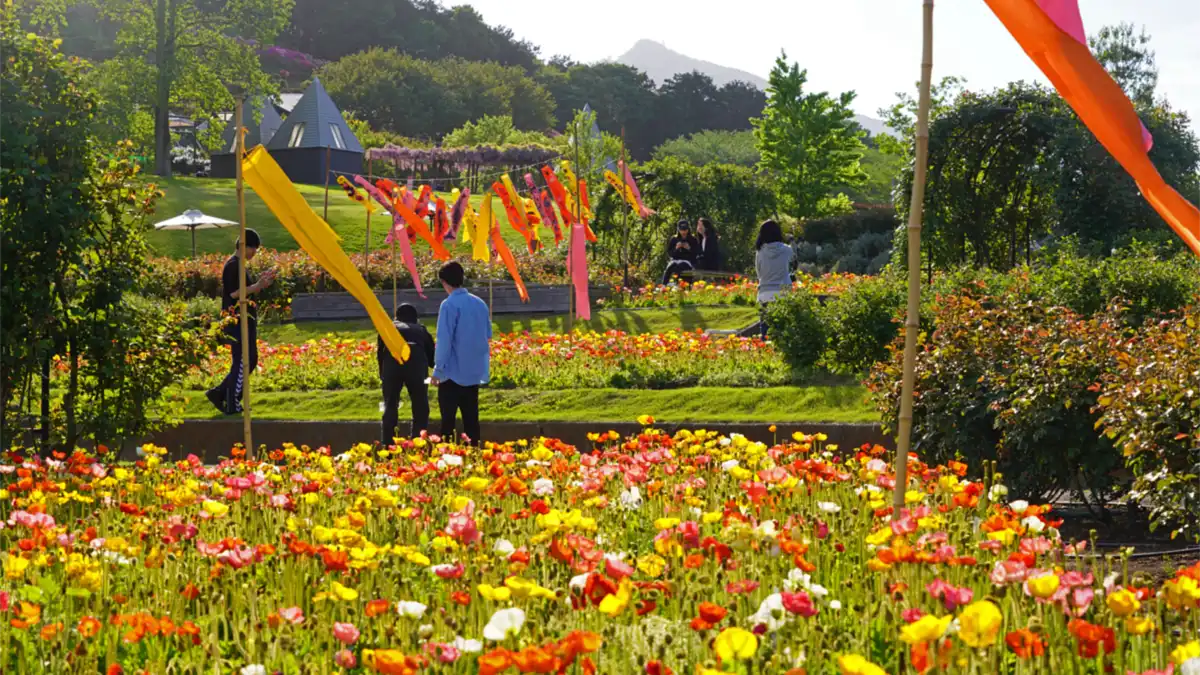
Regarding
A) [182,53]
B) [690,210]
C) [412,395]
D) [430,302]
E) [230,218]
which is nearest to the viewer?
[412,395]

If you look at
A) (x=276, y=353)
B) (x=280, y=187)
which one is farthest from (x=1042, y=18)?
(x=276, y=353)

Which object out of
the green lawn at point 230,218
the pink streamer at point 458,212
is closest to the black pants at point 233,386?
the pink streamer at point 458,212

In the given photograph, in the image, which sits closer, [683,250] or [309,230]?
[309,230]

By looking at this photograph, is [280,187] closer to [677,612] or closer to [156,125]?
[677,612]

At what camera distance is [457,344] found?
9469 millimetres

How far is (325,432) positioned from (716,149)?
67.3 m

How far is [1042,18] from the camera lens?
361cm

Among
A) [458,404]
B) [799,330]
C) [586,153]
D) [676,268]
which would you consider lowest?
[458,404]

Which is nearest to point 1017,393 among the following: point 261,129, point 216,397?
point 216,397

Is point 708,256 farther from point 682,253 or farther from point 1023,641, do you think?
point 1023,641

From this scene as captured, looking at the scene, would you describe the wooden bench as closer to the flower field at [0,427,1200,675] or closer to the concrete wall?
the concrete wall

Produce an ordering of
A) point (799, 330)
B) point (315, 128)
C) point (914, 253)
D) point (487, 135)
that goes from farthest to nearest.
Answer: point (487, 135)
point (315, 128)
point (799, 330)
point (914, 253)

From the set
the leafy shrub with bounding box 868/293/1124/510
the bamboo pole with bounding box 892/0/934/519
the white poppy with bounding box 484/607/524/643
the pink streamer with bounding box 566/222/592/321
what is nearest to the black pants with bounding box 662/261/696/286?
the pink streamer with bounding box 566/222/592/321

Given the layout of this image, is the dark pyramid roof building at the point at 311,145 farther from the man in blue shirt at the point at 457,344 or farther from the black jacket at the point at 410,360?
the man in blue shirt at the point at 457,344
